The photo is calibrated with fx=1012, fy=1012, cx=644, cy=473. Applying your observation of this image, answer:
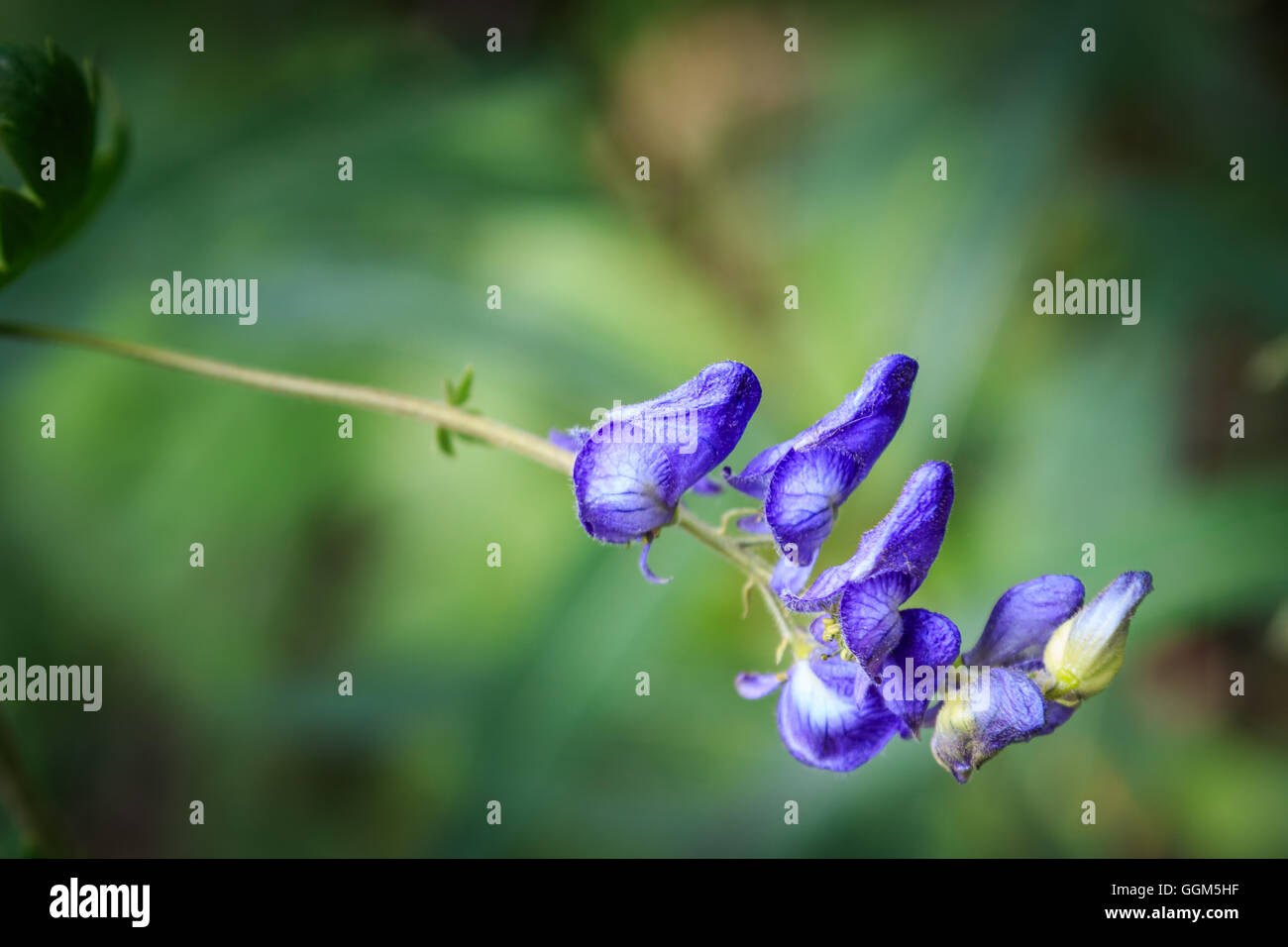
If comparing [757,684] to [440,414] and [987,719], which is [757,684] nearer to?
[987,719]

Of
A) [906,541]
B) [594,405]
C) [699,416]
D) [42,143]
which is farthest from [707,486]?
[594,405]

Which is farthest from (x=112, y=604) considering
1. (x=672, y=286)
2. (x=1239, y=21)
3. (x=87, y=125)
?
(x=1239, y=21)

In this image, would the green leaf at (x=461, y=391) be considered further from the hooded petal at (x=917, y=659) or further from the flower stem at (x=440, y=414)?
the hooded petal at (x=917, y=659)

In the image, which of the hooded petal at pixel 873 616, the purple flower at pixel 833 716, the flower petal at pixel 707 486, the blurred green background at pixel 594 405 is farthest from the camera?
the blurred green background at pixel 594 405

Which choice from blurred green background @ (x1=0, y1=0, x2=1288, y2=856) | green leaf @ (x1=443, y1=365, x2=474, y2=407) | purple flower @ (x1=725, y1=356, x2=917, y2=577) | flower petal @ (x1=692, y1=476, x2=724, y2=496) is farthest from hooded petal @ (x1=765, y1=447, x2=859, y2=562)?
blurred green background @ (x1=0, y1=0, x2=1288, y2=856)

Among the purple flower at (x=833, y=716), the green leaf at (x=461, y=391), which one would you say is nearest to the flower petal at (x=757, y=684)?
the purple flower at (x=833, y=716)
